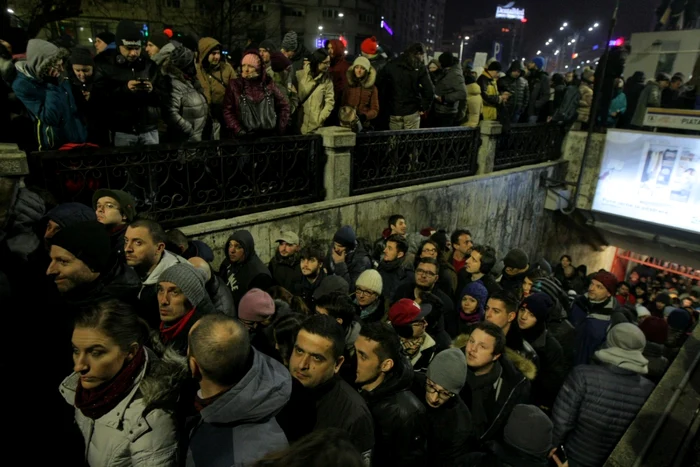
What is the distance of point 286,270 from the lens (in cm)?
508

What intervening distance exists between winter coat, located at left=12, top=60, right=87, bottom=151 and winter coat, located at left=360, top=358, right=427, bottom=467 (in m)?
3.93

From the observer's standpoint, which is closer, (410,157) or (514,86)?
(410,157)

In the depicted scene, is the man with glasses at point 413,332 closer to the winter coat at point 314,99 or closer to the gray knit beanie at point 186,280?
the gray knit beanie at point 186,280

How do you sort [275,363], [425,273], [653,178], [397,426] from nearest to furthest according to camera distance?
[275,363] → [397,426] → [425,273] → [653,178]

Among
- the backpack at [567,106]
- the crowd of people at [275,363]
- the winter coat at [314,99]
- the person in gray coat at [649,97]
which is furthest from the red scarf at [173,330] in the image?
the person in gray coat at [649,97]

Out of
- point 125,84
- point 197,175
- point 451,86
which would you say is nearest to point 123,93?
point 125,84

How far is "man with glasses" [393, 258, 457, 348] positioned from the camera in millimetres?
4242

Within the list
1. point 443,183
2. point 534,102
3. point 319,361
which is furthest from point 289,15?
point 319,361

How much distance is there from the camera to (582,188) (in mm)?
12570

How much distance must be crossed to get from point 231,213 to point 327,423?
11.8 ft

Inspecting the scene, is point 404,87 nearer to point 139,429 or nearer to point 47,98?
point 47,98

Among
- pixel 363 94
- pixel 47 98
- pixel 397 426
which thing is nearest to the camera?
pixel 397 426

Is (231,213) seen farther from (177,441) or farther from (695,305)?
(695,305)

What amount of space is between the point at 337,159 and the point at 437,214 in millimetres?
2811
